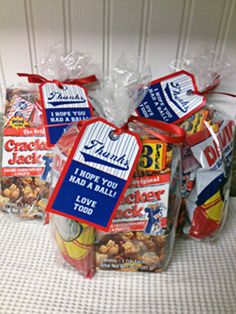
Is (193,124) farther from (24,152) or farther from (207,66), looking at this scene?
(24,152)

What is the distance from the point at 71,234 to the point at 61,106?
9.8 inches

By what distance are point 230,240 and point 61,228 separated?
367 millimetres

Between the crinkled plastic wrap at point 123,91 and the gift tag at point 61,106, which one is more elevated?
the crinkled plastic wrap at point 123,91

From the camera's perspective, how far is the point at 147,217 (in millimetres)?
518

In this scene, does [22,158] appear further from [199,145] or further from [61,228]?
[199,145]

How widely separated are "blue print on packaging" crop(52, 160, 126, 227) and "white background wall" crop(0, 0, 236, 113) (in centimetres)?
30

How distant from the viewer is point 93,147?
48 cm

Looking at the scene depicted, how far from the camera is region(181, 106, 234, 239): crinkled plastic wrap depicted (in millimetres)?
564

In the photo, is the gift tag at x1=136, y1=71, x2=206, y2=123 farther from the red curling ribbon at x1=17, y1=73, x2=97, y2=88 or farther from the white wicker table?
the white wicker table

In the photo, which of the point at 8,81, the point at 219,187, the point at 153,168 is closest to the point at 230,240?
the point at 219,187

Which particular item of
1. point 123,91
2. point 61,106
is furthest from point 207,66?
point 61,106

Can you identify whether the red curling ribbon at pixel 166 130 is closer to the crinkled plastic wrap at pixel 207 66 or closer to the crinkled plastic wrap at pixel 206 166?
the crinkled plastic wrap at pixel 206 166

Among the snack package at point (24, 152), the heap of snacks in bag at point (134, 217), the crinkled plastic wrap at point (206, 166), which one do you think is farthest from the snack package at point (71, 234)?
the crinkled plastic wrap at point (206, 166)

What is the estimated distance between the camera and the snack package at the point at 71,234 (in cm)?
50
